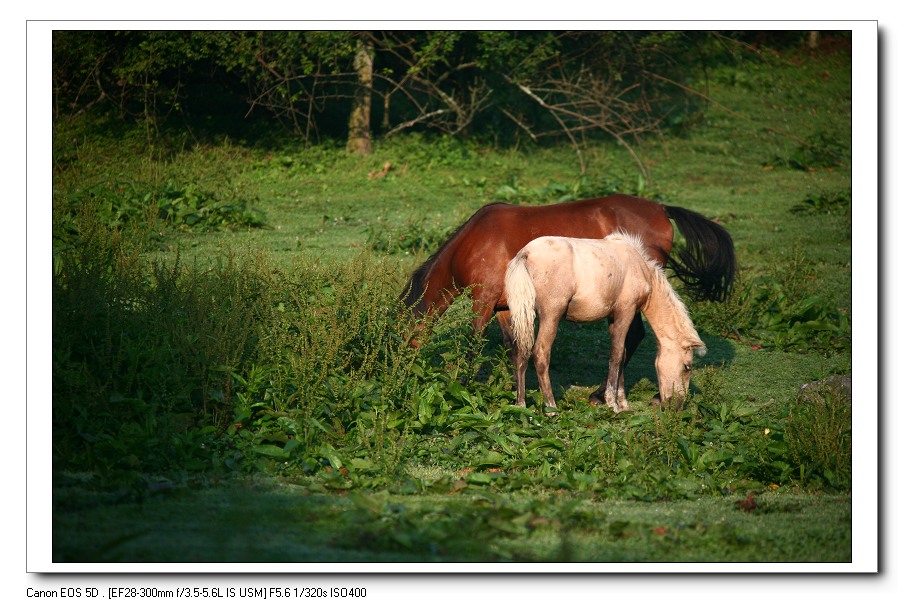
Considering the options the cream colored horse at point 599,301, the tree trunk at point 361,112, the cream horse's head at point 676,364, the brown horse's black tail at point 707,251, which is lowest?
the cream horse's head at point 676,364

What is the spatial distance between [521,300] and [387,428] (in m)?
1.57

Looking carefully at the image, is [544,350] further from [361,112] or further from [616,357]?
[361,112]

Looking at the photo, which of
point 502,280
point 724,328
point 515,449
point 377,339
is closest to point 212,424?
point 377,339

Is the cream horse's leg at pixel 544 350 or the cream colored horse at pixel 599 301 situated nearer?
the cream colored horse at pixel 599 301

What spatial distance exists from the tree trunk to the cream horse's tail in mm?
10372

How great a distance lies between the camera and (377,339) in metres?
7.54

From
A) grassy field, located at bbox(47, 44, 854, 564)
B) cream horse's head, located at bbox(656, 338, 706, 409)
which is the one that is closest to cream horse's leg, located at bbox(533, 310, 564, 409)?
grassy field, located at bbox(47, 44, 854, 564)

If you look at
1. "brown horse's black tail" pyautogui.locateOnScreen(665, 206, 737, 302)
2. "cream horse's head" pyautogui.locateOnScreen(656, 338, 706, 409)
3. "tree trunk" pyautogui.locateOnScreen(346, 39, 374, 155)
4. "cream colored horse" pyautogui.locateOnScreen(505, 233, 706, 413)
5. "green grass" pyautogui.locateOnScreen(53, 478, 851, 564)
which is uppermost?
"tree trunk" pyautogui.locateOnScreen(346, 39, 374, 155)

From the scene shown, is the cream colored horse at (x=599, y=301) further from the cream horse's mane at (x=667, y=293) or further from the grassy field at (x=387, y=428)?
the grassy field at (x=387, y=428)

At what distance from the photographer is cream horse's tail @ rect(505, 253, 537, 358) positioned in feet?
24.2

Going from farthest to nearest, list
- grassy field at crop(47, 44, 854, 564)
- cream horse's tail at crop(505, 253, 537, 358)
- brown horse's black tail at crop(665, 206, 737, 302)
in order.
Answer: brown horse's black tail at crop(665, 206, 737, 302)
cream horse's tail at crop(505, 253, 537, 358)
grassy field at crop(47, 44, 854, 564)

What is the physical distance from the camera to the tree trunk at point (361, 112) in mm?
16922

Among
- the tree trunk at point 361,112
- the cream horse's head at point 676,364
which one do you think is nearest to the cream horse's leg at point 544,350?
the cream horse's head at point 676,364

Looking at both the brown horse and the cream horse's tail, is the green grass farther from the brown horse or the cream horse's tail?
the brown horse
